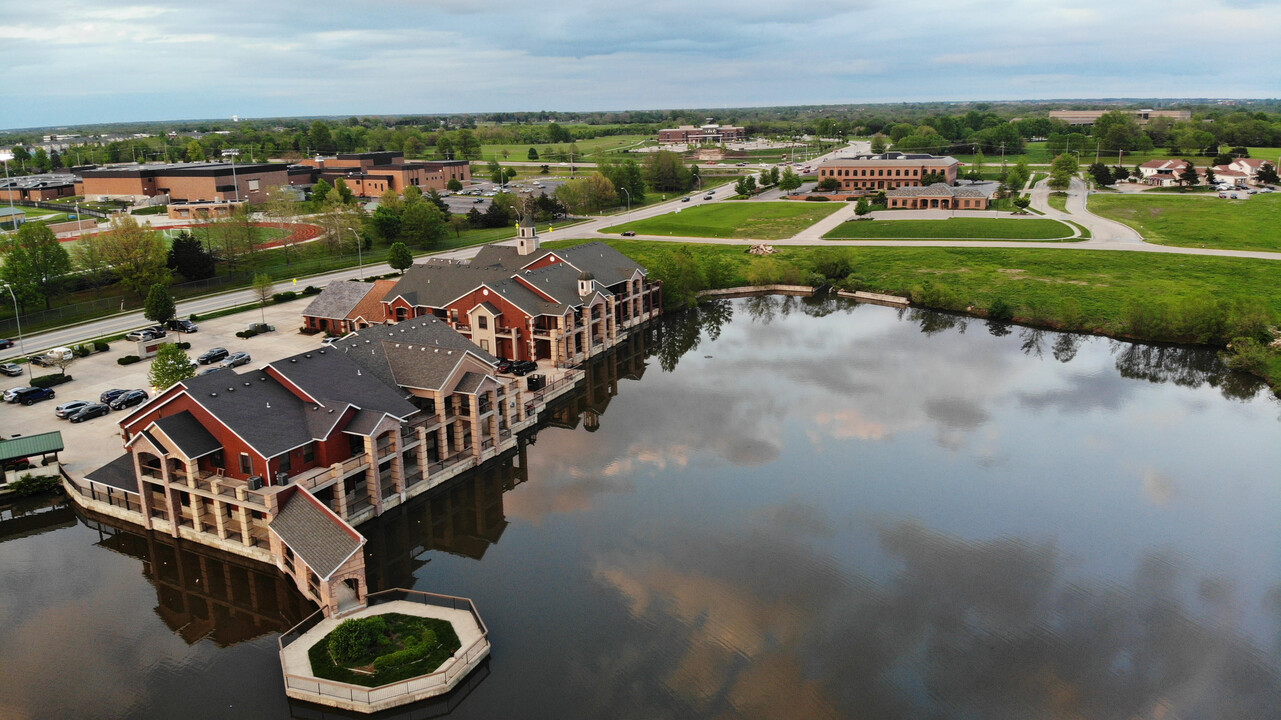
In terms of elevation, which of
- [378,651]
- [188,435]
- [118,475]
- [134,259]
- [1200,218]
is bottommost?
[378,651]

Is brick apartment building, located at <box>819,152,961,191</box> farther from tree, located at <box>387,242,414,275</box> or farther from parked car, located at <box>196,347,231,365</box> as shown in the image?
parked car, located at <box>196,347,231,365</box>

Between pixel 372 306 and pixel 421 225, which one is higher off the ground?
pixel 421 225

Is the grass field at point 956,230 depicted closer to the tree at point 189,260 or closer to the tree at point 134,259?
the tree at point 189,260

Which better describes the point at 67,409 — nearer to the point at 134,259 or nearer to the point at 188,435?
the point at 188,435

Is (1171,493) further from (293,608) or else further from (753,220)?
(753,220)

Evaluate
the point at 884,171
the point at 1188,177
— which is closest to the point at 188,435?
the point at 884,171

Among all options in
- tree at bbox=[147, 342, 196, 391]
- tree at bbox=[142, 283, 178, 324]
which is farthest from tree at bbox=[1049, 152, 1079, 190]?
tree at bbox=[147, 342, 196, 391]

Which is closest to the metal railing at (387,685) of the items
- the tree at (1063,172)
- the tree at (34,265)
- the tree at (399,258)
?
the tree at (34,265)
